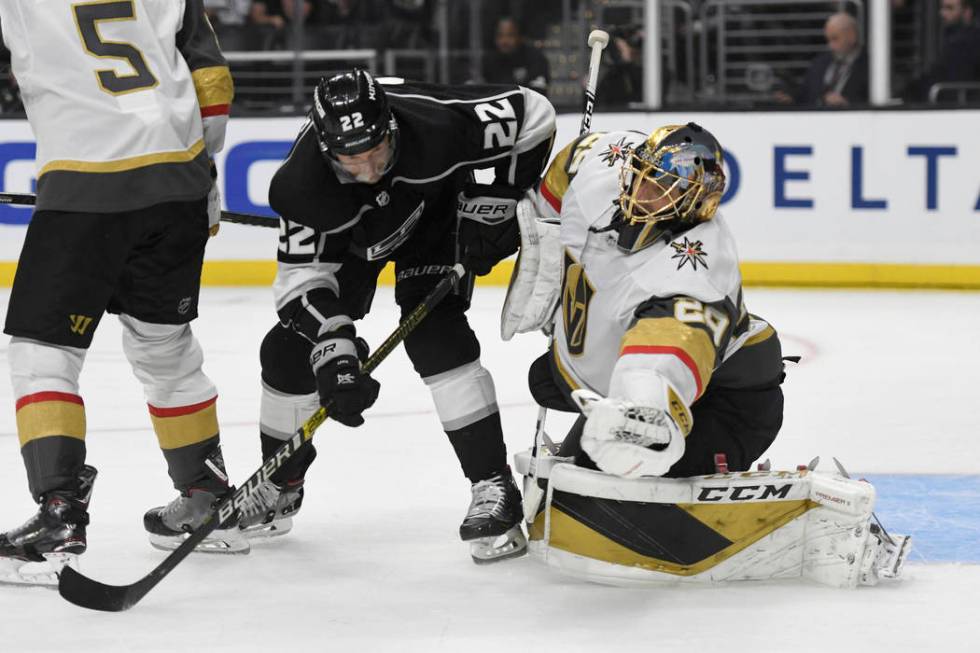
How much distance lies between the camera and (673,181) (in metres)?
2.52

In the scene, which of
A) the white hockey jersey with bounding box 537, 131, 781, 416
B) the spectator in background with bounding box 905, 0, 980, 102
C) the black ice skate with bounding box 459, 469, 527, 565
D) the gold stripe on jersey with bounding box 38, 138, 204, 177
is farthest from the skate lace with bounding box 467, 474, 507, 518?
the spectator in background with bounding box 905, 0, 980, 102

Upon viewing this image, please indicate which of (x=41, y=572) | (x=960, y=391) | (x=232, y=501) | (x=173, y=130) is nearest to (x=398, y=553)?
(x=232, y=501)

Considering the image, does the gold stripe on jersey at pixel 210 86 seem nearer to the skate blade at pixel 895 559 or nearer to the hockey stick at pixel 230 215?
the hockey stick at pixel 230 215

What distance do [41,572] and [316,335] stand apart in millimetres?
596

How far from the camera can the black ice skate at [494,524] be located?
9.14 feet

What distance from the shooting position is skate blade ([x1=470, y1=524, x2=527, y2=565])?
9.18 feet

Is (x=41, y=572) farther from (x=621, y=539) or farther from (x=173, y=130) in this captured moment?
(x=621, y=539)

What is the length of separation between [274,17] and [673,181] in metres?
4.64

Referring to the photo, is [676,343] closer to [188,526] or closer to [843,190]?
[188,526]

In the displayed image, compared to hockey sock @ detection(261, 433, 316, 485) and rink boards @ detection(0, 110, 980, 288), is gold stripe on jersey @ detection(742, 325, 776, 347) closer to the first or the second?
hockey sock @ detection(261, 433, 316, 485)

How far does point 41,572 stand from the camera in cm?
267

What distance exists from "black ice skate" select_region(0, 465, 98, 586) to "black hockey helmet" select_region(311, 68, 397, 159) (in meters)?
0.69

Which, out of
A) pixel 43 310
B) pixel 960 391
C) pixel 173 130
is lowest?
pixel 960 391

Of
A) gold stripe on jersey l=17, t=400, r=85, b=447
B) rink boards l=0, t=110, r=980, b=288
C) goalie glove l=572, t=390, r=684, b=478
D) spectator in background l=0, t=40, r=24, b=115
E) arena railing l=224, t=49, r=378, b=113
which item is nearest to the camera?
goalie glove l=572, t=390, r=684, b=478
